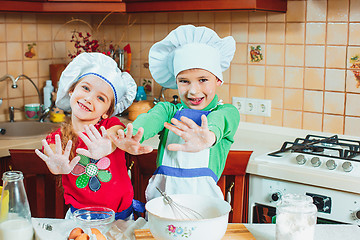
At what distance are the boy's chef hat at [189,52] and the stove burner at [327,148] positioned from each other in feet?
1.94

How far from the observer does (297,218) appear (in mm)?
1143

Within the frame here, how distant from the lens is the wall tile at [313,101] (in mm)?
2369

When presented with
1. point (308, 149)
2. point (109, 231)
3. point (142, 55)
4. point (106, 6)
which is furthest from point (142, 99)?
point (109, 231)

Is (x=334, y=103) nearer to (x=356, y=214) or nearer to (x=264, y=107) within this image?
(x=264, y=107)

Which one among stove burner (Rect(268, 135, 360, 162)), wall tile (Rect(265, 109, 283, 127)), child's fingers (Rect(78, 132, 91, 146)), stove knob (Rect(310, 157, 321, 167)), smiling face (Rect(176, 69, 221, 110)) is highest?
smiling face (Rect(176, 69, 221, 110))

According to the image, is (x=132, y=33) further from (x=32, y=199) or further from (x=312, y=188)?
(x=312, y=188)

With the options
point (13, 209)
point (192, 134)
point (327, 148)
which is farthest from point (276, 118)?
point (13, 209)

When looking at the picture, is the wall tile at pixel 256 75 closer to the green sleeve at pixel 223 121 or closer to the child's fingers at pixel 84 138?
the green sleeve at pixel 223 121

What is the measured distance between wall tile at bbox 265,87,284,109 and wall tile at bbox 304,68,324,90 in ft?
0.44

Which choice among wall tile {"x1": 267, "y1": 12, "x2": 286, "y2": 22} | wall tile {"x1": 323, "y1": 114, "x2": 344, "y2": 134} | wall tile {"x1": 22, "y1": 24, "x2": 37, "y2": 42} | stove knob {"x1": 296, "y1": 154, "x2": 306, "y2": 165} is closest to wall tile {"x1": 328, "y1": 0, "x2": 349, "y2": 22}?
wall tile {"x1": 267, "y1": 12, "x2": 286, "y2": 22}

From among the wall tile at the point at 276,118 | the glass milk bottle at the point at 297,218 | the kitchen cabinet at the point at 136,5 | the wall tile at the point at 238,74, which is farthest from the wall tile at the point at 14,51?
the glass milk bottle at the point at 297,218

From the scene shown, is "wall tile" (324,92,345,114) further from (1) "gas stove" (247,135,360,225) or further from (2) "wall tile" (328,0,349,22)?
(2) "wall tile" (328,0,349,22)

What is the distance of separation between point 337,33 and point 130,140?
51.2 inches

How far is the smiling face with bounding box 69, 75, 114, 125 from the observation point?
163cm
